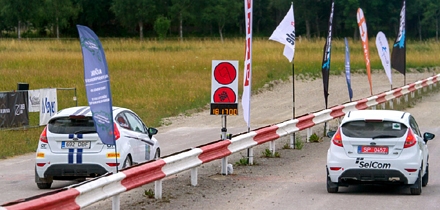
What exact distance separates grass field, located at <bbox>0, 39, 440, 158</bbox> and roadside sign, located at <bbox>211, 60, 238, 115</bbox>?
21.9ft

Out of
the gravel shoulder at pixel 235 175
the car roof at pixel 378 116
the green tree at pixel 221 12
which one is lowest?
the gravel shoulder at pixel 235 175

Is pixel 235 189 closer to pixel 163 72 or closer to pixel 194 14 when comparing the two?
pixel 163 72

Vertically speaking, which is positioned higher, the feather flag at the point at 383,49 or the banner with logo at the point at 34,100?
the feather flag at the point at 383,49

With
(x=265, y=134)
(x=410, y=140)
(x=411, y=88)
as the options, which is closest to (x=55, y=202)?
(x=410, y=140)

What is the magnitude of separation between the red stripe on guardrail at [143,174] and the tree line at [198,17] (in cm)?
7641

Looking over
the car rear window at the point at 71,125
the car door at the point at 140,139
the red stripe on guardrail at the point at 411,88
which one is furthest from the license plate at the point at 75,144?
the red stripe on guardrail at the point at 411,88

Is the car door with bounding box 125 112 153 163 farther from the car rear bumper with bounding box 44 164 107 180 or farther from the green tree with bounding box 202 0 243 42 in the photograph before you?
the green tree with bounding box 202 0 243 42

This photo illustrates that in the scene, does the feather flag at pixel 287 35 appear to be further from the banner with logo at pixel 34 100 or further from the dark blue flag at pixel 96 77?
the dark blue flag at pixel 96 77

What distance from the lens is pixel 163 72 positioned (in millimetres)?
43562

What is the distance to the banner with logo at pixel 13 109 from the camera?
24609mm

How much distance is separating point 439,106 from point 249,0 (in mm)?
16987

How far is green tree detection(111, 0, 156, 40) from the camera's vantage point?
9456 centimetres

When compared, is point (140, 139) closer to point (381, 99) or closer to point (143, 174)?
point (143, 174)

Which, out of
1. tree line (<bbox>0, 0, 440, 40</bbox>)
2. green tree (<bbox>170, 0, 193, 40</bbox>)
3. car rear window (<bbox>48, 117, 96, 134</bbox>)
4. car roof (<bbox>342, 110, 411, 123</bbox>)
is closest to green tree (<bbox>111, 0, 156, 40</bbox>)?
tree line (<bbox>0, 0, 440, 40</bbox>)
